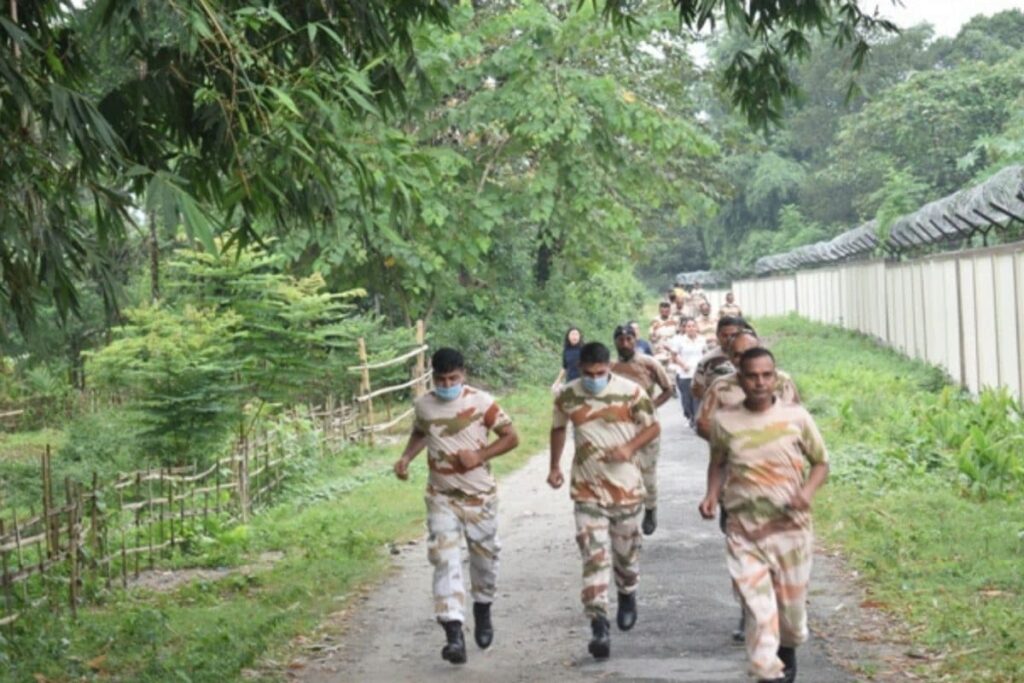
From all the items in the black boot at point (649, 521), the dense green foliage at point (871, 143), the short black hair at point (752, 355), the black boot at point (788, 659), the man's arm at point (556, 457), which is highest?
the dense green foliage at point (871, 143)

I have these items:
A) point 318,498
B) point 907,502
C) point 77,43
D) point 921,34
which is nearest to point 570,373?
point 318,498

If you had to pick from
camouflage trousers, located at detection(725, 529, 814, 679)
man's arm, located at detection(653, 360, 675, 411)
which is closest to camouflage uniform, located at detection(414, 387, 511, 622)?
camouflage trousers, located at detection(725, 529, 814, 679)

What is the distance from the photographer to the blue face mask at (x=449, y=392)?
30.7 ft

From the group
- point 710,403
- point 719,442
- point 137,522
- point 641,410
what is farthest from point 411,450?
point 137,522

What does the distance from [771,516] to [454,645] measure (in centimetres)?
223

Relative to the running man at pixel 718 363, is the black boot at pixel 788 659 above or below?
below

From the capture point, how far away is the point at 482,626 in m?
9.41

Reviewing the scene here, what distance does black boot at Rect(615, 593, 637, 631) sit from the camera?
9641mm

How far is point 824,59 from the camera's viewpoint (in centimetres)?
6944

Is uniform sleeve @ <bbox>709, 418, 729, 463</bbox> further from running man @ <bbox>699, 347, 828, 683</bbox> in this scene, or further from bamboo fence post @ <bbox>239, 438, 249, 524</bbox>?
bamboo fence post @ <bbox>239, 438, 249, 524</bbox>

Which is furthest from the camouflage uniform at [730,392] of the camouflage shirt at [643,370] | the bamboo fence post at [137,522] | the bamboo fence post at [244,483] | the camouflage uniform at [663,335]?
the camouflage uniform at [663,335]

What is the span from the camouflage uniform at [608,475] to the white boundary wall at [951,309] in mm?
9799

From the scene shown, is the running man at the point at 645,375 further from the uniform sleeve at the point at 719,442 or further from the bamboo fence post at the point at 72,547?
the uniform sleeve at the point at 719,442

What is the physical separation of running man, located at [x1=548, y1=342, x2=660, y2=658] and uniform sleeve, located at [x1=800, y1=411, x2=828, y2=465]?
1790mm
